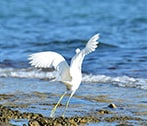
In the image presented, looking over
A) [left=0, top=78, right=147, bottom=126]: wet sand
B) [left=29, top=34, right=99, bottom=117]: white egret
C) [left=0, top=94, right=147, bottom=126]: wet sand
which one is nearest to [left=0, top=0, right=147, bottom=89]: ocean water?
[left=0, top=78, right=147, bottom=126]: wet sand

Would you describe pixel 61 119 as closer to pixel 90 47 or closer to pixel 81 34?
pixel 90 47

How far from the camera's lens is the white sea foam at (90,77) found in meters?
9.31

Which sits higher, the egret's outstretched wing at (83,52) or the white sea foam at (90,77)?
the egret's outstretched wing at (83,52)

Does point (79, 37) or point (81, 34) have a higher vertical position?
point (81, 34)

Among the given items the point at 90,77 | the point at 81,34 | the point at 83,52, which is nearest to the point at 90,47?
the point at 83,52

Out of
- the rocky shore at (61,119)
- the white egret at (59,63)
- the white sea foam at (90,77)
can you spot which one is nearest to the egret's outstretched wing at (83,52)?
the white egret at (59,63)

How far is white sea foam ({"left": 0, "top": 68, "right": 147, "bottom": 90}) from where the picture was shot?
931 cm

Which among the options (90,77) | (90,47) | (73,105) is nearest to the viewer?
(90,47)

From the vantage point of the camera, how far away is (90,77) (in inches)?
396

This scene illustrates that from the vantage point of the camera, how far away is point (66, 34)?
1730cm

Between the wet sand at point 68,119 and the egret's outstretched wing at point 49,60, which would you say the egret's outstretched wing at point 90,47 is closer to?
the egret's outstretched wing at point 49,60

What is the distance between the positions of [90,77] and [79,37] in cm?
641

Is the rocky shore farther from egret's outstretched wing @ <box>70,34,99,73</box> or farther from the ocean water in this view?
the ocean water

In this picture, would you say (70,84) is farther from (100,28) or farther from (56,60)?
(100,28)
